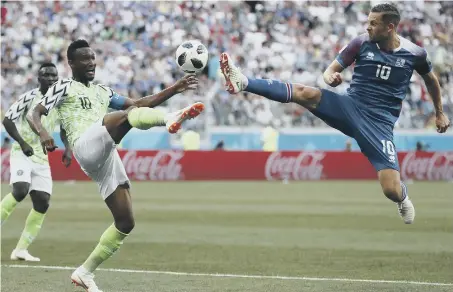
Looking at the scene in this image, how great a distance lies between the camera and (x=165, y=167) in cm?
2967

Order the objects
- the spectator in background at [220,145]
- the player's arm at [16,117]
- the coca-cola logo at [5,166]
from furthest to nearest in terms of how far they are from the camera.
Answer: the spectator in background at [220,145]
the coca-cola logo at [5,166]
the player's arm at [16,117]

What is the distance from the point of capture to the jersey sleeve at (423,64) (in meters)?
10.2

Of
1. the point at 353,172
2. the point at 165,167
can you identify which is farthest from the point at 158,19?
the point at 353,172

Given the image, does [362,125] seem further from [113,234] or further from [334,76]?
[113,234]

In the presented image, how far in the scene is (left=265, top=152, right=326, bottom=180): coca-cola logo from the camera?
30.1 meters

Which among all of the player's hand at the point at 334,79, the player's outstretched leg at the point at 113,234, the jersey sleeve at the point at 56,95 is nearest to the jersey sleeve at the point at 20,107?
the jersey sleeve at the point at 56,95

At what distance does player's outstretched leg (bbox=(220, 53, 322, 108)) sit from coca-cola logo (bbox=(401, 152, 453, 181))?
21143 mm

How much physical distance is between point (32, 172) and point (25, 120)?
0.71 m

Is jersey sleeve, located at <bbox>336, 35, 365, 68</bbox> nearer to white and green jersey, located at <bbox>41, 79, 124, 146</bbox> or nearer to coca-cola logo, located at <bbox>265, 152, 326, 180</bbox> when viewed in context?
white and green jersey, located at <bbox>41, 79, 124, 146</bbox>

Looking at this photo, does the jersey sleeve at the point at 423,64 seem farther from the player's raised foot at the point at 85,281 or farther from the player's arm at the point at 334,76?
Result: the player's raised foot at the point at 85,281

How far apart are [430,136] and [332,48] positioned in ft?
18.7

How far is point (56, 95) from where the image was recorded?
9.32m

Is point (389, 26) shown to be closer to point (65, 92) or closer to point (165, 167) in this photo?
point (65, 92)

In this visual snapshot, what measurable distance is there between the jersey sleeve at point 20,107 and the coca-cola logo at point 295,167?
60.0 feet
